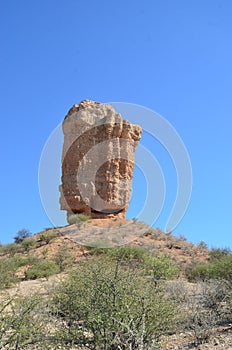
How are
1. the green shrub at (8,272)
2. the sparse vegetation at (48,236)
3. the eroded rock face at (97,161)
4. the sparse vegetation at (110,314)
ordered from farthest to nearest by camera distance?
the eroded rock face at (97,161)
the sparse vegetation at (48,236)
the green shrub at (8,272)
the sparse vegetation at (110,314)

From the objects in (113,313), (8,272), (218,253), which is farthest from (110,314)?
(218,253)

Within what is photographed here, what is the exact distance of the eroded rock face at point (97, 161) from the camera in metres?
24.0

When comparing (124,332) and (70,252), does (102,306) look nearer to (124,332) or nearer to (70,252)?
(124,332)

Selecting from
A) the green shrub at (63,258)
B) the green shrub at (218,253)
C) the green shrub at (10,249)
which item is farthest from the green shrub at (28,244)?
the green shrub at (218,253)

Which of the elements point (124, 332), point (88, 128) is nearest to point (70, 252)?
point (88, 128)

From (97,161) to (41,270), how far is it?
31.1 ft

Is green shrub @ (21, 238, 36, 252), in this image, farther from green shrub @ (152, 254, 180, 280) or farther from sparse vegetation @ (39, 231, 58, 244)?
green shrub @ (152, 254, 180, 280)

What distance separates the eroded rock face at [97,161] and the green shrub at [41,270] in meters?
7.05

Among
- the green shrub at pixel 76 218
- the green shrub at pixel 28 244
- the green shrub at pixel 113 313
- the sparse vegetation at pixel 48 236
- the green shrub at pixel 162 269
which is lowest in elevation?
the green shrub at pixel 113 313

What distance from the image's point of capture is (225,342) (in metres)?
6.50

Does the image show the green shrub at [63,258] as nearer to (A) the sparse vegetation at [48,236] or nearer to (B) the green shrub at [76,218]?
(B) the green shrub at [76,218]

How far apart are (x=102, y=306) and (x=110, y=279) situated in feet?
1.38

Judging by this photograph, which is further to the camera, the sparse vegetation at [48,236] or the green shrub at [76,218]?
the sparse vegetation at [48,236]

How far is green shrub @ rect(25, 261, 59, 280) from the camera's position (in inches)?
642
